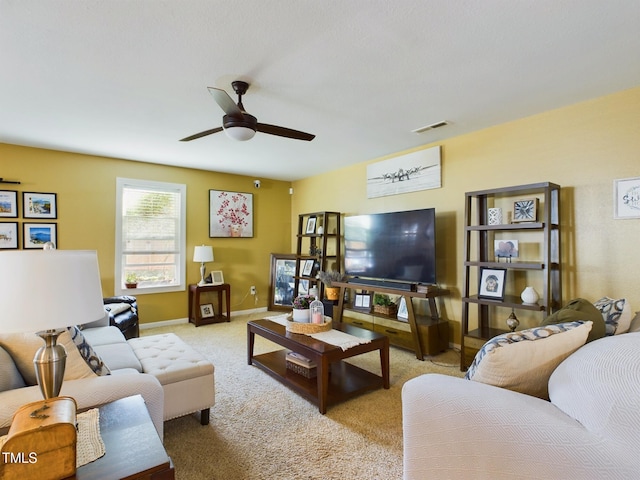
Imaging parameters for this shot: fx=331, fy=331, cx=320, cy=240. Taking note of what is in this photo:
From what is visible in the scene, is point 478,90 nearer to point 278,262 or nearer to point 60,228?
point 278,262

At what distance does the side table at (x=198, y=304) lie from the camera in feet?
16.0

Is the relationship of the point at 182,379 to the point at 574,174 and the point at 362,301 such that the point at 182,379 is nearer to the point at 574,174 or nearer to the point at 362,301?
the point at 362,301

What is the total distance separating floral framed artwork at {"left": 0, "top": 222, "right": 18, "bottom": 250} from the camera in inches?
153

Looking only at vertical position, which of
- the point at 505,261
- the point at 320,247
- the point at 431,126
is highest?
the point at 431,126

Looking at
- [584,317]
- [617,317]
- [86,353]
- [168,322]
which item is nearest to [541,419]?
[584,317]

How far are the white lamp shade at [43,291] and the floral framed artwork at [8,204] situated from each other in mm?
4018

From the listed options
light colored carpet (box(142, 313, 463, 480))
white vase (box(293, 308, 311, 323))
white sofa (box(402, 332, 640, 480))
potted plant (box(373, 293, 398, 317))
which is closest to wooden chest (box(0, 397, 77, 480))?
light colored carpet (box(142, 313, 463, 480))

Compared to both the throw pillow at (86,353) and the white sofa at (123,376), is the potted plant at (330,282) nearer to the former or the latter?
the white sofa at (123,376)

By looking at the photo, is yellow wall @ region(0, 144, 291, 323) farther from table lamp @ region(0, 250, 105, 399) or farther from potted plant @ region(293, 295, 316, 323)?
table lamp @ region(0, 250, 105, 399)

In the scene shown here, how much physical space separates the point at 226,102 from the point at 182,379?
5.92 feet

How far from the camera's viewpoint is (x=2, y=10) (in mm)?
1693

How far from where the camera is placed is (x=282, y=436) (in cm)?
208

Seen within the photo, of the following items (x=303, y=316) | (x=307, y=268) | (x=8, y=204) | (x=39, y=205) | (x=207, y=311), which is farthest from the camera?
(x=307, y=268)

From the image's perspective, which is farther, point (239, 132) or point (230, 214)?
point (230, 214)
